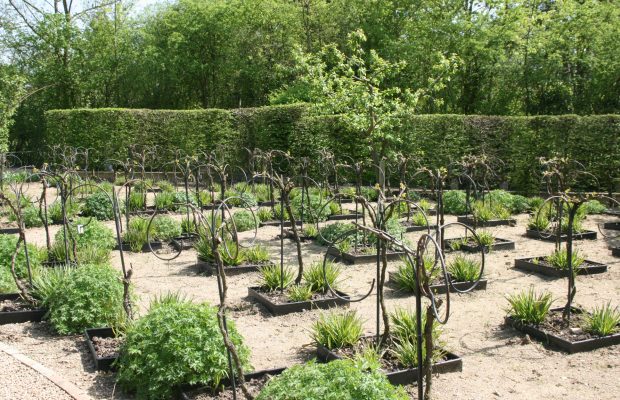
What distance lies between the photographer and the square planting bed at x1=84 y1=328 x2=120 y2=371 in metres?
5.04

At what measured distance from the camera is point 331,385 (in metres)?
3.43

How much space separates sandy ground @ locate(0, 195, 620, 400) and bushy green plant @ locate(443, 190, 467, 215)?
12.9ft

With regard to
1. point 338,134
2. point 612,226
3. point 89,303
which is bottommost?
point 612,226

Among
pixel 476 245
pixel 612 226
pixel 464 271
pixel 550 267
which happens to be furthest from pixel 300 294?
pixel 612 226

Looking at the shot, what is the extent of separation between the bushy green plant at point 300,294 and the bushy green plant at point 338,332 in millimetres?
1463

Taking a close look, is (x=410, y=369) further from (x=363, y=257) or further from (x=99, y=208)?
(x=99, y=208)

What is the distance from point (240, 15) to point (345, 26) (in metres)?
4.96

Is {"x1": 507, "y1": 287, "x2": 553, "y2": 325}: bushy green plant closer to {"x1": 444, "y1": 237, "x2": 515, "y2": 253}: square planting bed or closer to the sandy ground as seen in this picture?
the sandy ground

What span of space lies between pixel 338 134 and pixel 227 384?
47.9 feet

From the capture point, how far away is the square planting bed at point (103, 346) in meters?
5.04

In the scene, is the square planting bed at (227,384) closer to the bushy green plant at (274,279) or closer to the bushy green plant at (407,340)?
the bushy green plant at (407,340)

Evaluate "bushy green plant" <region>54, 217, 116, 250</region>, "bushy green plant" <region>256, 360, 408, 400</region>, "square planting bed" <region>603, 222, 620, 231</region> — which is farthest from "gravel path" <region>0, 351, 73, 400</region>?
"square planting bed" <region>603, 222, 620, 231</region>

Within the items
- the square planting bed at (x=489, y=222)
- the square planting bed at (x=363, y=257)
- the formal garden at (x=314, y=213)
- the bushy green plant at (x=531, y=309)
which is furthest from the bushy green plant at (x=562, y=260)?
the square planting bed at (x=489, y=222)

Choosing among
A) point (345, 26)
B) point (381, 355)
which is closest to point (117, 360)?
point (381, 355)
